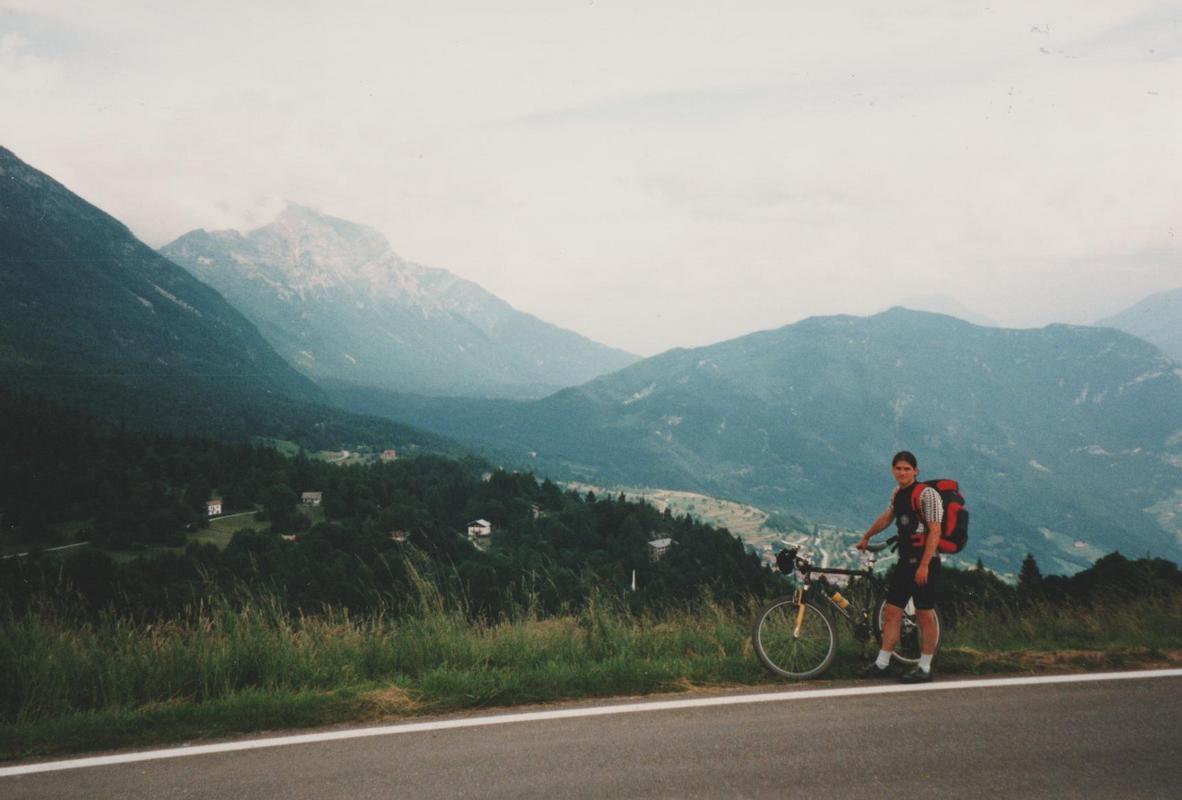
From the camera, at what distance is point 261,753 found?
5199 mm

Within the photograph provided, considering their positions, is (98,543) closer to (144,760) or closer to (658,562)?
(658,562)

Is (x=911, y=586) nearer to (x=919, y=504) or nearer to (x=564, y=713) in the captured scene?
(x=919, y=504)

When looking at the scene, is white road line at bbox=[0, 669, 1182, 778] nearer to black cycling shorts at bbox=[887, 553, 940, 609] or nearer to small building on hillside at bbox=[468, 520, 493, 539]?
black cycling shorts at bbox=[887, 553, 940, 609]

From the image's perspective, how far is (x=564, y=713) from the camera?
595cm

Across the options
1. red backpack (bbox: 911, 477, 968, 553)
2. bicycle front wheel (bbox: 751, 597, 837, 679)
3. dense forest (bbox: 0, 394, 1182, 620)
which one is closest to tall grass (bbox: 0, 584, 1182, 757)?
bicycle front wheel (bbox: 751, 597, 837, 679)

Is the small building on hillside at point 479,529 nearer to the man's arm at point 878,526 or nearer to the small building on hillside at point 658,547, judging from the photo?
the small building on hillside at point 658,547

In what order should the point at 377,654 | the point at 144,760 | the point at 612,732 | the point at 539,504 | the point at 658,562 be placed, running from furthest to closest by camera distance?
the point at 539,504 → the point at 658,562 → the point at 377,654 → the point at 612,732 → the point at 144,760

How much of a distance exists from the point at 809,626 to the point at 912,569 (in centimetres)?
129

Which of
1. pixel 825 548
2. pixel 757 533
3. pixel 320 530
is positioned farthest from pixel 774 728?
pixel 825 548

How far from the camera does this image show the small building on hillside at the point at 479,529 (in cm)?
9231

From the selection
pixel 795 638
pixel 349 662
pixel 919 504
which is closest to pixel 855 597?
pixel 795 638

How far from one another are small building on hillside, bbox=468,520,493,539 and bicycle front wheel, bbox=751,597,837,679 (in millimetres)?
86917

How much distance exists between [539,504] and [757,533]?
10577 cm

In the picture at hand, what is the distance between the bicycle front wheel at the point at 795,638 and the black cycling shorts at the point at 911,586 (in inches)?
31.3
